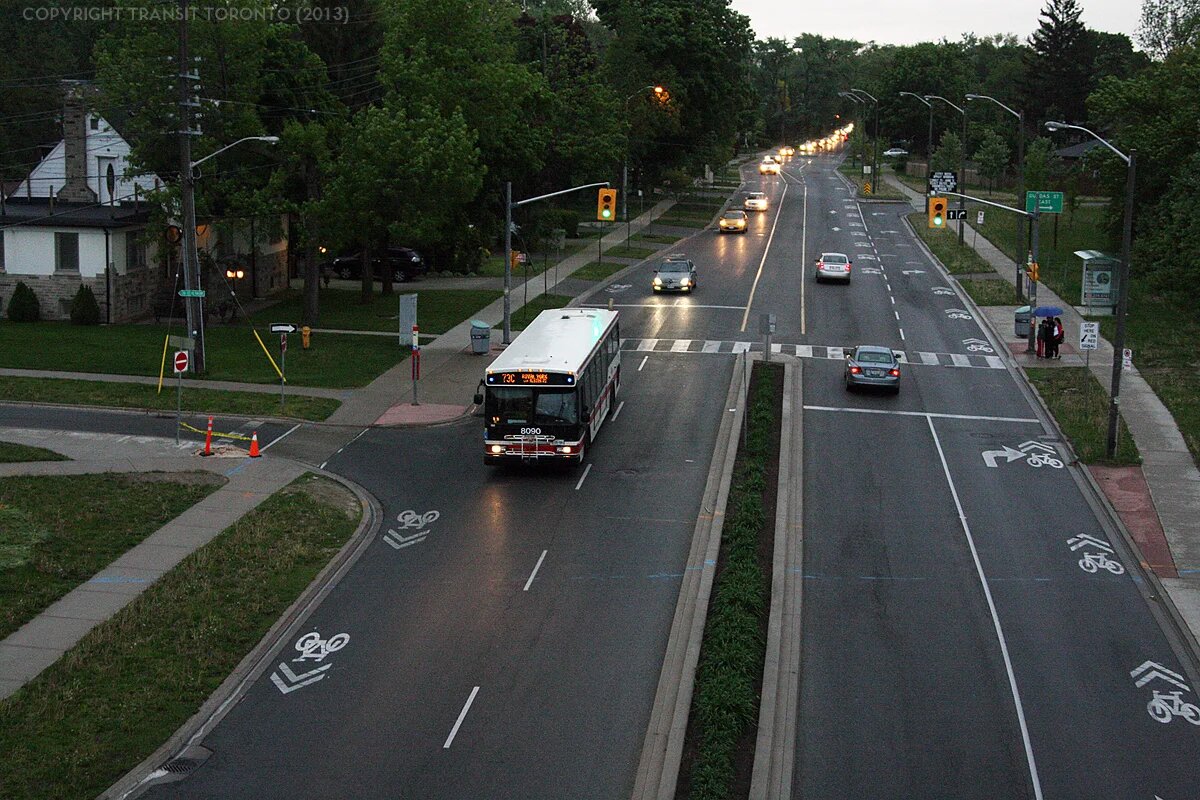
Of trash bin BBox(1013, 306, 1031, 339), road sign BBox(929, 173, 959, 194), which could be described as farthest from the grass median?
road sign BBox(929, 173, 959, 194)

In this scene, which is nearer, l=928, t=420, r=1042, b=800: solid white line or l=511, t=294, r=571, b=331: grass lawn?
l=928, t=420, r=1042, b=800: solid white line

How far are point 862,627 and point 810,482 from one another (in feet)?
28.2

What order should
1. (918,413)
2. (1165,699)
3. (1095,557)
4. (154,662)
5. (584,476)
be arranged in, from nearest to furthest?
(154,662)
(1165,699)
(1095,557)
(584,476)
(918,413)

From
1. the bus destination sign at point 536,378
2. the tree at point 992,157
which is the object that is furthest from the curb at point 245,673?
the tree at point 992,157

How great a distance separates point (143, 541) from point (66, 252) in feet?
93.1

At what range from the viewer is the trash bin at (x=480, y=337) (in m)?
43.4

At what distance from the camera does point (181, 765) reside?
609 inches

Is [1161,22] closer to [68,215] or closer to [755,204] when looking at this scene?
[755,204]

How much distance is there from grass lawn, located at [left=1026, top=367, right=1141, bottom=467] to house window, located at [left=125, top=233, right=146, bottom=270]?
33970 mm

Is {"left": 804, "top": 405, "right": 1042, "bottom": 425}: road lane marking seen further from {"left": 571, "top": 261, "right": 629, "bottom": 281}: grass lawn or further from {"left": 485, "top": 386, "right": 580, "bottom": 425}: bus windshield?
{"left": 571, "top": 261, "right": 629, "bottom": 281}: grass lawn

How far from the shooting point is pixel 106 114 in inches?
2146

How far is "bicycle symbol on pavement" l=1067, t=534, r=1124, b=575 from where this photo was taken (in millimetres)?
24125

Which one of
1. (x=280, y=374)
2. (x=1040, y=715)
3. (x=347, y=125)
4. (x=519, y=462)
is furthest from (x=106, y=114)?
(x=1040, y=715)

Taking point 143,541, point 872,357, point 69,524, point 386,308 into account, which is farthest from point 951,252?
point 69,524
